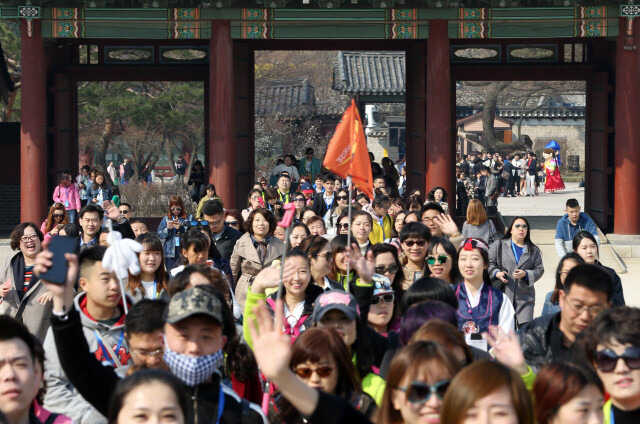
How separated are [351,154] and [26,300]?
2805 millimetres

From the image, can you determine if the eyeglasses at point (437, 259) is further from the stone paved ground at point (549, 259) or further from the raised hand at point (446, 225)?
the stone paved ground at point (549, 259)

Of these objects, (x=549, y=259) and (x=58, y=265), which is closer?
(x=58, y=265)

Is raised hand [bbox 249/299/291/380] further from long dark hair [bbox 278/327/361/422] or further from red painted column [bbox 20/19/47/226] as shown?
red painted column [bbox 20/19/47/226]

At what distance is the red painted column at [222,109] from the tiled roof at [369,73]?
665 inches

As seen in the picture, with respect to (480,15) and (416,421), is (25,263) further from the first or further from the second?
(480,15)

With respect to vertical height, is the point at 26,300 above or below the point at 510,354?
below

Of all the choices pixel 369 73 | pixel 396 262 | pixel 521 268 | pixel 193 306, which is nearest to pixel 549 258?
pixel 521 268

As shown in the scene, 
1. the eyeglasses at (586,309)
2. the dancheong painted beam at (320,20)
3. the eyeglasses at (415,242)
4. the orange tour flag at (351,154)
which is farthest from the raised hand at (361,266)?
the dancheong painted beam at (320,20)

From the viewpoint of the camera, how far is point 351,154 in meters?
8.58

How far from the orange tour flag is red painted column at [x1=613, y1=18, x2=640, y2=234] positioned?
9107 mm

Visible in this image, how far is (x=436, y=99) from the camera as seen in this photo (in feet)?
55.5

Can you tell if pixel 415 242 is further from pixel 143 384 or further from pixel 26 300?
pixel 143 384

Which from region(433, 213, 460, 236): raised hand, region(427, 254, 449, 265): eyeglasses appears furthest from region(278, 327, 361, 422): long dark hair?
region(433, 213, 460, 236): raised hand

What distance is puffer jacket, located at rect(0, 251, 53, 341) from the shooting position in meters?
7.20
